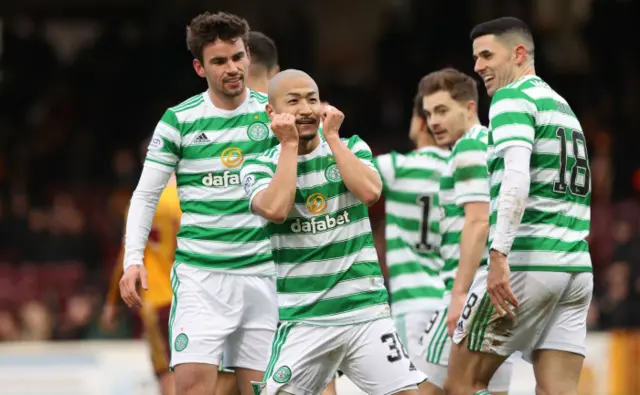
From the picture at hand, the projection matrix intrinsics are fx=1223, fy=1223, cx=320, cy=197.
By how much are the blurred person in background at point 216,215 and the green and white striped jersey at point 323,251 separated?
824 mm

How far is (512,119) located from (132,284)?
2.01 m

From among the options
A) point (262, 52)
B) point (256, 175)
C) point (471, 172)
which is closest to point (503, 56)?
point (471, 172)

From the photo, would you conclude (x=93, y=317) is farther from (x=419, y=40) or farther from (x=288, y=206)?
(x=288, y=206)

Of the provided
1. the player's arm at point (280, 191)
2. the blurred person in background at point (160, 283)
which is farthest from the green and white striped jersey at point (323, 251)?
the blurred person in background at point (160, 283)

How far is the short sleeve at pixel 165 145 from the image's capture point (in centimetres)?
630

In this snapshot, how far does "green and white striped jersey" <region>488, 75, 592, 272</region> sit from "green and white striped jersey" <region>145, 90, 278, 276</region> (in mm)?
1321

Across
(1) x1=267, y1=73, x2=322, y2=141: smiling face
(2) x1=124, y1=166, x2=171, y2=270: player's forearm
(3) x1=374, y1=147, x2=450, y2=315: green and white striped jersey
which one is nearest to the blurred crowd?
(3) x1=374, y1=147, x2=450, y2=315: green and white striped jersey

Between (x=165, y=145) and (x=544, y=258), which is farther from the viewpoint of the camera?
(x=165, y=145)

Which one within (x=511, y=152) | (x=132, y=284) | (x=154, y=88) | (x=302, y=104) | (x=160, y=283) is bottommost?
(x=160, y=283)

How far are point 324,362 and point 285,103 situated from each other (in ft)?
Result: 3.86

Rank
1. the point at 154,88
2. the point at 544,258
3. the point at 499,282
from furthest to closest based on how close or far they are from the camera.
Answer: the point at 154,88, the point at 544,258, the point at 499,282

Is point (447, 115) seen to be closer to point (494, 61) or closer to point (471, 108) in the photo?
point (471, 108)

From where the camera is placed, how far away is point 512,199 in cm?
540

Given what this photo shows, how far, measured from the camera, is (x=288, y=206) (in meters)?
5.26
